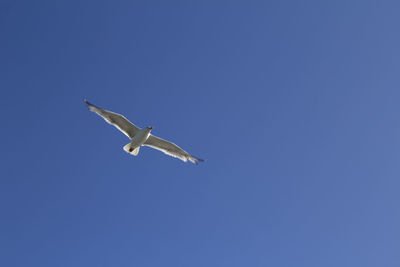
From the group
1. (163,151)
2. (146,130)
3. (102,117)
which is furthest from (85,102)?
(163,151)

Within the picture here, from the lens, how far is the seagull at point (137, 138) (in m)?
27.7

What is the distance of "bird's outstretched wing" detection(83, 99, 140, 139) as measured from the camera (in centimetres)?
2733

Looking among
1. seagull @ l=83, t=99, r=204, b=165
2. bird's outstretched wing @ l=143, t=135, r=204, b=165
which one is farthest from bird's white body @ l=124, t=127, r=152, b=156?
bird's outstretched wing @ l=143, t=135, r=204, b=165

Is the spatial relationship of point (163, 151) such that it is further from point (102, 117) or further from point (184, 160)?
point (102, 117)

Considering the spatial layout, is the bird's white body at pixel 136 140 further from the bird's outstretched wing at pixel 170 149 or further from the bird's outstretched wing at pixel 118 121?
the bird's outstretched wing at pixel 170 149

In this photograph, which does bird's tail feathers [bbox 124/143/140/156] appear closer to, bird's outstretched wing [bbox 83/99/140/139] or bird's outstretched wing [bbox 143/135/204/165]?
bird's outstretched wing [bbox 83/99/140/139]

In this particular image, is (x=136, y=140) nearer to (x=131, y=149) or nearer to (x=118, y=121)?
(x=131, y=149)

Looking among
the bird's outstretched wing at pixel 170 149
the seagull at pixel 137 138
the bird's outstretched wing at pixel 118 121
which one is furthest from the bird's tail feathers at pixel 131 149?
the bird's outstretched wing at pixel 170 149

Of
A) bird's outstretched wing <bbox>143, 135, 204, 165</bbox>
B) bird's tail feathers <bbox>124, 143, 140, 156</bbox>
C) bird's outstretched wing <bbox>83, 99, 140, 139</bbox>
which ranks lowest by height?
bird's tail feathers <bbox>124, 143, 140, 156</bbox>

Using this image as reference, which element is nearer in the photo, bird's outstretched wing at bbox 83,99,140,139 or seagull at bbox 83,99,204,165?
bird's outstretched wing at bbox 83,99,140,139

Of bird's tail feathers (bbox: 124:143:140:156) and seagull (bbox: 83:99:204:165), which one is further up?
seagull (bbox: 83:99:204:165)

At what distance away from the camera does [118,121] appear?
2819 centimetres

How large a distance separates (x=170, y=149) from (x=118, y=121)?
3.93 meters

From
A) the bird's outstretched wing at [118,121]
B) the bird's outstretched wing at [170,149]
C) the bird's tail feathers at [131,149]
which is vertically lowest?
the bird's tail feathers at [131,149]
